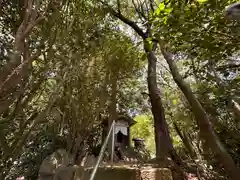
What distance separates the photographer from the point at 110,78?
6.43m

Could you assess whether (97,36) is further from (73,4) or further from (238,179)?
(238,179)

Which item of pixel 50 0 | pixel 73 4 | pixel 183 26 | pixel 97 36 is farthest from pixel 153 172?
pixel 97 36

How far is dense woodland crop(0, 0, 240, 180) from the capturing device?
2371 millimetres

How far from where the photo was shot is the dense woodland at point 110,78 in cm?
237

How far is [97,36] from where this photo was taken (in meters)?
5.57

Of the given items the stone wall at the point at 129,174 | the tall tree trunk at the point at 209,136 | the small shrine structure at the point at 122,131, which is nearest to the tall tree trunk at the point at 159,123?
the tall tree trunk at the point at 209,136

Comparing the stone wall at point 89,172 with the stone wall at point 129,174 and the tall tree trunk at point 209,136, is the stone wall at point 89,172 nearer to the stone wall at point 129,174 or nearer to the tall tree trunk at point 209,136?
the stone wall at point 129,174

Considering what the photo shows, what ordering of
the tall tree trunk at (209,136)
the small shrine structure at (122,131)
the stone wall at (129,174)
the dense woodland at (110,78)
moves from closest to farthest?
the dense woodland at (110,78) → the stone wall at (129,174) → the tall tree trunk at (209,136) → the small shrine structure at (122,131)

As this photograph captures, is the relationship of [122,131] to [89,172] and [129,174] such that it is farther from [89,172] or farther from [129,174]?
[129,174]

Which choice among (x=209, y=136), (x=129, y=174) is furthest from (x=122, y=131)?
(x=129, y=174)

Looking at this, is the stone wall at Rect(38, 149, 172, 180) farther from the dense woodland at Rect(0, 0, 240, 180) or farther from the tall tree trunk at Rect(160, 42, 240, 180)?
the tall tree trunk at Rect(160, 42, 240, 180)

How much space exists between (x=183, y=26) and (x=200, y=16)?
18 centimetres

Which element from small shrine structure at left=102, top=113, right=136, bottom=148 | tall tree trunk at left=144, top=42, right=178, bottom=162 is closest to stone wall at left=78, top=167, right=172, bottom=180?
tall tree trunk at left=144, top=42, right=178, bottom=162

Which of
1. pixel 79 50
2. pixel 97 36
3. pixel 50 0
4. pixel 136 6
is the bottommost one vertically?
pixel 50 0
